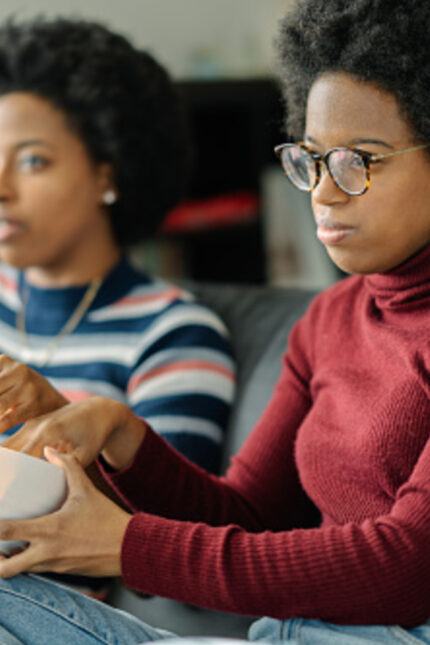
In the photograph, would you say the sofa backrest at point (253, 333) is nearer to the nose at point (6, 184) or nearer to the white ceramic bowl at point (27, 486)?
the nose at point (6, 184)

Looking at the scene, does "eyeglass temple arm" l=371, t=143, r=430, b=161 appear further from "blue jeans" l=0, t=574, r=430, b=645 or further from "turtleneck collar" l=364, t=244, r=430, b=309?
"blue jeans" l=0, t=574, r=430, b=645

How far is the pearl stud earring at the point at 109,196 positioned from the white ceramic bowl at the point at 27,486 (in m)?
0.81

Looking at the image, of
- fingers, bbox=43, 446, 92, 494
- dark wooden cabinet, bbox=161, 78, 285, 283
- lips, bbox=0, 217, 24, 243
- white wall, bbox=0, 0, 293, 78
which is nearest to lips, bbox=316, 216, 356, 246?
fingers, bbox=43, 446, 92, 494

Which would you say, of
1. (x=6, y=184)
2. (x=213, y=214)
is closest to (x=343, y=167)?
(x=6, y=184)

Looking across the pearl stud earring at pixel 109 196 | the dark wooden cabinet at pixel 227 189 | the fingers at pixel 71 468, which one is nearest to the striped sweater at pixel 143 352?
the pearl stud earring at pixel 109 196

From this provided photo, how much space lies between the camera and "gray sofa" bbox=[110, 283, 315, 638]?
123 cm

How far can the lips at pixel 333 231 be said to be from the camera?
93 centimetres

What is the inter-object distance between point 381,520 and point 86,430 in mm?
355

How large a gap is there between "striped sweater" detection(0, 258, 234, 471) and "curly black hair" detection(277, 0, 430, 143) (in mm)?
596

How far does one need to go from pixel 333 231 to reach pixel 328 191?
0.14 ft

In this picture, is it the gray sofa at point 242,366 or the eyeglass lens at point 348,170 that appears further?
the gray sofa at point 242,366

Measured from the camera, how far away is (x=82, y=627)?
0.90m

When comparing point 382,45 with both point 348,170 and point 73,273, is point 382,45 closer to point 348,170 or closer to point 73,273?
point 348,170

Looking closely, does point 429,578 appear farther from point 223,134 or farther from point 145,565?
point 223,134
